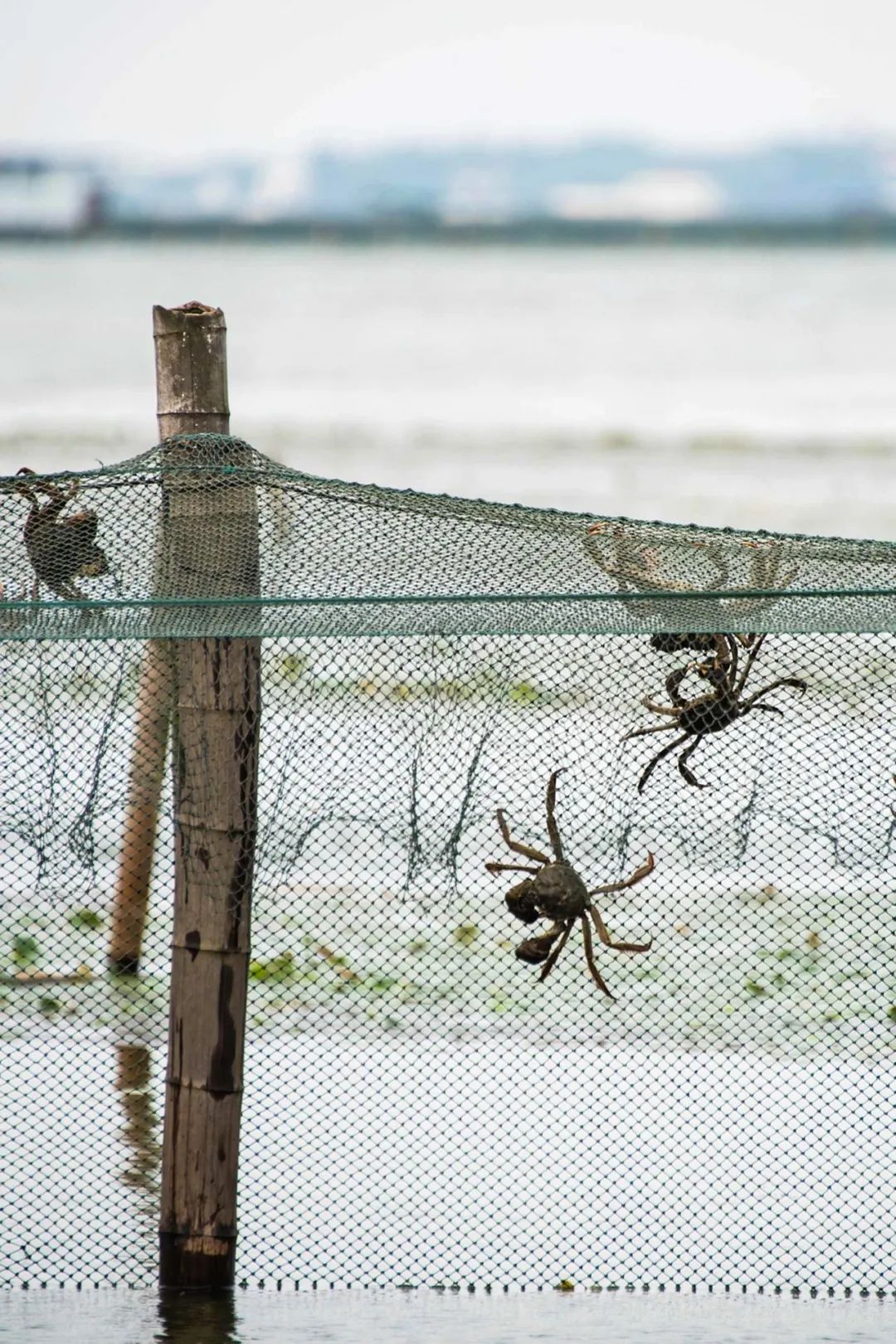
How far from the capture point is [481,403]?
3716cm

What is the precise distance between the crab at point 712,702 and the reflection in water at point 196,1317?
69.9 inches

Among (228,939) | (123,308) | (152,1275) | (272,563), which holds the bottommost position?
(152,1275)

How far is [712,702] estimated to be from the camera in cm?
491

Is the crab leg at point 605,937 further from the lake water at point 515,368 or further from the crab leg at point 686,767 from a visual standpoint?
the lake water at point 515,368

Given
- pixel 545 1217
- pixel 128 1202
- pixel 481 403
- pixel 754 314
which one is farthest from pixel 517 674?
pixel 754 314

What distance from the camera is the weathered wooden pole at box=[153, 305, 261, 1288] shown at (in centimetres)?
479

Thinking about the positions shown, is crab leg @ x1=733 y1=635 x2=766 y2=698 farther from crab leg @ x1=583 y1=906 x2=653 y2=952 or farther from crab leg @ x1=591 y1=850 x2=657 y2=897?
crab leg @ x1=583 y1=906 x2=653 y2=952

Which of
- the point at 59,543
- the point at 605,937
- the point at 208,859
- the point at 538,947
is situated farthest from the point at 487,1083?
the point at 59,543

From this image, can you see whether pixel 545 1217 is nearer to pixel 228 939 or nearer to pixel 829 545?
pixel 228 939

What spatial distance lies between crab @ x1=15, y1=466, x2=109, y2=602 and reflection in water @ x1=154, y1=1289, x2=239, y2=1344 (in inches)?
74.5

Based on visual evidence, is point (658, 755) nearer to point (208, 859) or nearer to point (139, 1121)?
point (208, 859)

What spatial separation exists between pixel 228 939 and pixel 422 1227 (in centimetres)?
115

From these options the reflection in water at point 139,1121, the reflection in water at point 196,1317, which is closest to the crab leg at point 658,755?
the reflection in water at point 196,1317

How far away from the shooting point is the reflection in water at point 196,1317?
460 cm
